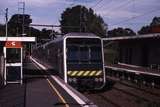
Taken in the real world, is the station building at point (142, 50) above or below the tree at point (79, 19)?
below

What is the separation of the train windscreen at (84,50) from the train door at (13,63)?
2.53 m

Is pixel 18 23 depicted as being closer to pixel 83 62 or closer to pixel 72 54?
pixel 72 54

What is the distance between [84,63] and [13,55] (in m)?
3.66

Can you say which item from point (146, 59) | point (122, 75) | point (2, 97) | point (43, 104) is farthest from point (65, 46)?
point (146, 59)

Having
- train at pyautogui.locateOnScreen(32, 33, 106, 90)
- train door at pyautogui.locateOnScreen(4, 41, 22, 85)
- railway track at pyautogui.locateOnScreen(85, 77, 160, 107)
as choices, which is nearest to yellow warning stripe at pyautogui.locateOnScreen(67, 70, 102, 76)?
train at pyautogui.locateOnScreen(32, 33, 106, 90)

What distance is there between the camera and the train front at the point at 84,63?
76.2ft

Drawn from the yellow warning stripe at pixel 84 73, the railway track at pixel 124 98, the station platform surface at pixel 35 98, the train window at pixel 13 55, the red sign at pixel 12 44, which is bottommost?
the railway track at pixel 124 98

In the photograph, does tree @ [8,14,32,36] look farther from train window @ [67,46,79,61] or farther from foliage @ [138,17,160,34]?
train window @ [67,46,79,61]

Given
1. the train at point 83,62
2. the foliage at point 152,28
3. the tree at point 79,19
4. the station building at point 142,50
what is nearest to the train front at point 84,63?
the train at point 83,62

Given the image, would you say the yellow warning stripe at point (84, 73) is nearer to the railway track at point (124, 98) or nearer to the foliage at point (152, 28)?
the railway track at point (124, 98)

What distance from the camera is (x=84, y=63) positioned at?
76.7 feet

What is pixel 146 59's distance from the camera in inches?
1972

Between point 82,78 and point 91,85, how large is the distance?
58cm

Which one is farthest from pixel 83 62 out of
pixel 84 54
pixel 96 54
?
pixel 96 54
